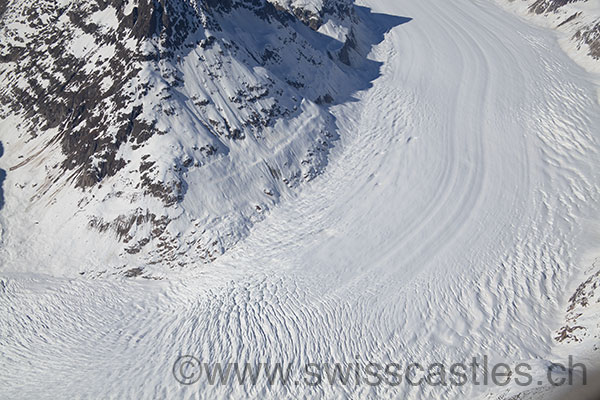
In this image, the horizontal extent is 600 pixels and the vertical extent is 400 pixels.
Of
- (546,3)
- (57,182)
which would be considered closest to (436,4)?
(546,3)

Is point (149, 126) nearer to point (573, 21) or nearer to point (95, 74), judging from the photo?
point (95, 74)

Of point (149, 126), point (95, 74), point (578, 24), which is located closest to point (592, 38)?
point (578, 24)

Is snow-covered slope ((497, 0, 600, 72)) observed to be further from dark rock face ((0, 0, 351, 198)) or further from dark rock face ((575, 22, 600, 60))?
dark rock face ((0, 0, 351, 198))

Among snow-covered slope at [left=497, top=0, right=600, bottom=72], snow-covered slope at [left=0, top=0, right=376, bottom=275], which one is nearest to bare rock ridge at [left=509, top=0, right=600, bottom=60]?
snow-covered slope at [left=497, top=0, right=600, bottom=72]

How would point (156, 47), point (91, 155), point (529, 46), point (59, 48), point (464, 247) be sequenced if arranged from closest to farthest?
point (464, 247) → point (91, 155) → point (156, 47) → point (59, 48) → point (529, 46)

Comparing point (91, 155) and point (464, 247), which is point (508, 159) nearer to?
point (464, 247)

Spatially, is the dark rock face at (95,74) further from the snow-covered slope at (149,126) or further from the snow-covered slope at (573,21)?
the snow-covered slope at (573,21)
